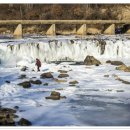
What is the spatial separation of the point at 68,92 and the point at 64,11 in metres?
1.43

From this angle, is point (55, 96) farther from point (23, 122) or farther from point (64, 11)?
point (64, 11)

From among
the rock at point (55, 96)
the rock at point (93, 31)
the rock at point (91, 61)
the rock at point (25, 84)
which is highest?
the rock at point (93, 31)

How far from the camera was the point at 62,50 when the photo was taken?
7.98m

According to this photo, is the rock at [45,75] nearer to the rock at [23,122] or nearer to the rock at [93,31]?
the rock at [23,122]

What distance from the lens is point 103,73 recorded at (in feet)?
21.5

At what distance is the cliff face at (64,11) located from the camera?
657cm

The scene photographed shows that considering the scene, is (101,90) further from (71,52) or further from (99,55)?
(71,52)

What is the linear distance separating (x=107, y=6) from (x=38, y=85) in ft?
5.23

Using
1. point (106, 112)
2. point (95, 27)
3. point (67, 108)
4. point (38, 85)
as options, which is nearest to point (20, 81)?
point (38, 85)

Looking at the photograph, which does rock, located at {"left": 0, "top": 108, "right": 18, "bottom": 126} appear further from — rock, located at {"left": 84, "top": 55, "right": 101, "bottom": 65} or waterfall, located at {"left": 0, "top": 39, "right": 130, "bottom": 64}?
rock, located at {"left": 84, "top": 55, "right": 101, "bottom": 65}

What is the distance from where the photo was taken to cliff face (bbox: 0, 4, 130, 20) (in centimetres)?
657

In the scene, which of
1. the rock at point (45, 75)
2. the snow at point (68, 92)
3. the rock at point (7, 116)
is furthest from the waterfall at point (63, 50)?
the rock at point (7, 116)

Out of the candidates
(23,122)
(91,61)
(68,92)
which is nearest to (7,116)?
(23,122)

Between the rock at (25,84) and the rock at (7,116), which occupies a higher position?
the rock at (25,84)
